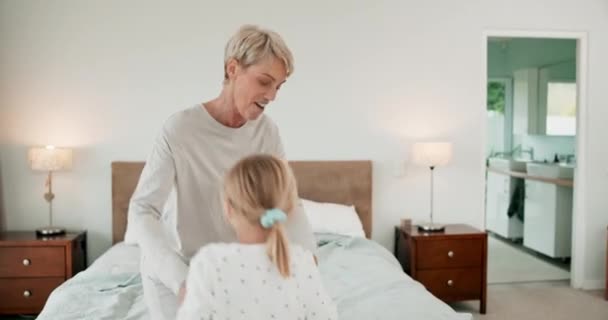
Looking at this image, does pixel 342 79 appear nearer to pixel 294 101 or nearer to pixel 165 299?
pixel 294 101

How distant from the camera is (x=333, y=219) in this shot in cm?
353

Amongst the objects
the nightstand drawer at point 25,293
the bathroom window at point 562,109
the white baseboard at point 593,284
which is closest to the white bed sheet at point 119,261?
the nightstand drawer at point 25,293

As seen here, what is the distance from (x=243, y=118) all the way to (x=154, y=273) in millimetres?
446

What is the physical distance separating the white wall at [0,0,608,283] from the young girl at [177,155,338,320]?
106 inches

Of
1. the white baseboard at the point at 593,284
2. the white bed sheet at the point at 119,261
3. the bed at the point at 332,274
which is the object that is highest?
the bed at the point at 332,274

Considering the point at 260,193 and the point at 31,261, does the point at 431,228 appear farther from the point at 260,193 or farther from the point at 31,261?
the point at 260,193

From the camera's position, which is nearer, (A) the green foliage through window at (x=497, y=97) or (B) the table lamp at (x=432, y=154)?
(B) the table lamp at (x=432, y=154)

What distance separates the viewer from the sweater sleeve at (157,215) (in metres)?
1.14

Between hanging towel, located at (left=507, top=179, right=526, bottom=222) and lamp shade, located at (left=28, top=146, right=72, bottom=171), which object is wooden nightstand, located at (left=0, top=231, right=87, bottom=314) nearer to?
lamp shade, located at (left=28, top=146, right=72, bottom=171)

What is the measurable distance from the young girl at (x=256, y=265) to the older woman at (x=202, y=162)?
125 mm

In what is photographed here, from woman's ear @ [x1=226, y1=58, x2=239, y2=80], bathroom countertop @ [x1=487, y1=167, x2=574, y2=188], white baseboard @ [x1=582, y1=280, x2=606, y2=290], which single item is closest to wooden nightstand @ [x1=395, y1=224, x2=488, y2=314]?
white baseboard @ [x1=582, y1=280, x2=606, y2=290]

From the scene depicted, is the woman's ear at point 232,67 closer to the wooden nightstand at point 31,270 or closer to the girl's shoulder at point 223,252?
the girl's shoulder at point 223,252

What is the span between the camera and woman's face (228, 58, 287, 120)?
1264 millimetres

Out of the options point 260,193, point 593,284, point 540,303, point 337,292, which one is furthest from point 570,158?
point 260,193
